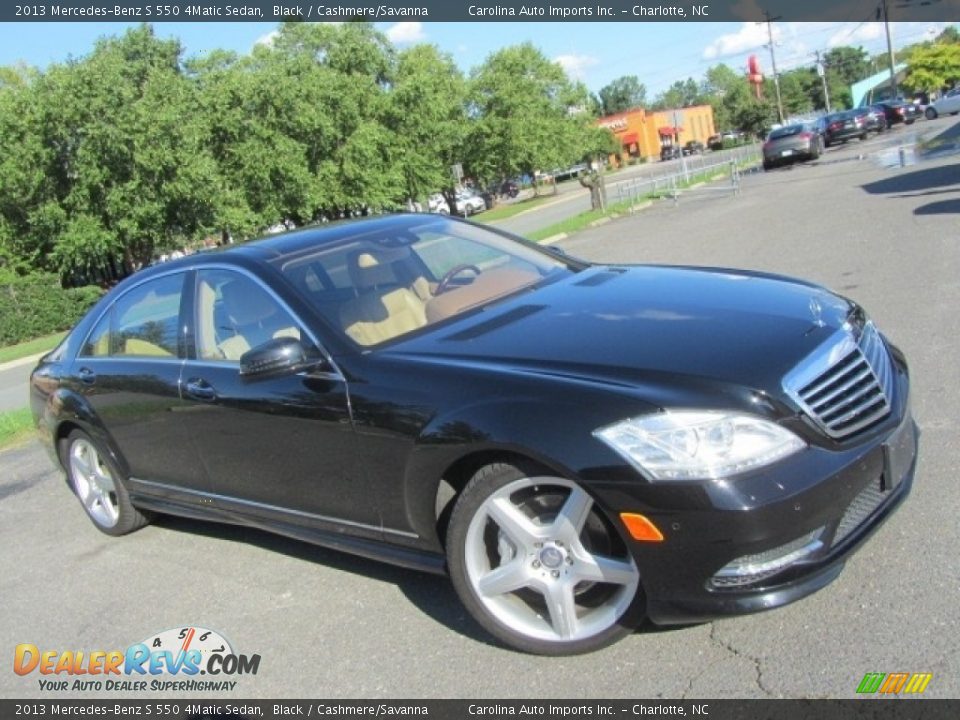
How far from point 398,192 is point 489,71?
2241 centimetres

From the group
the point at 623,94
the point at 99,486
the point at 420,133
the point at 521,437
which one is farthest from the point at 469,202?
the point at 623,94

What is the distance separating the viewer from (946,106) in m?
48.0

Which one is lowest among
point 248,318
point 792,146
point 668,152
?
point 668,152

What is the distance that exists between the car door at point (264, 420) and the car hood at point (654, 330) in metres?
0.44

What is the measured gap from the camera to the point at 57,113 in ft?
97.3

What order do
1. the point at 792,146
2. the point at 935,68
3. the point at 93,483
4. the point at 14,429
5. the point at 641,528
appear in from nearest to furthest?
1. the point at 641,528
2. the point at 93,483
3. the point at 14,429
4. the point at 792,146
5. the point at 935,68

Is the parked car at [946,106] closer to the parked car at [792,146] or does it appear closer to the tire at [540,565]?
the parked car at [792,146]

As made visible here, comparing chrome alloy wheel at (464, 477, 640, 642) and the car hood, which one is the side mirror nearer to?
the car hood

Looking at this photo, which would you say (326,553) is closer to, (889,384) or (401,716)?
(401,716)

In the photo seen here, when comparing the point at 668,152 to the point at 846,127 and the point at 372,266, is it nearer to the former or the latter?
the point at 846,127

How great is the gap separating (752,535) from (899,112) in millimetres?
54994

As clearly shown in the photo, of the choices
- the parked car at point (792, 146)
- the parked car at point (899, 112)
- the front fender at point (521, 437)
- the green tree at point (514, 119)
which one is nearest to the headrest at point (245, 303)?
the front fender at point (521, 437)

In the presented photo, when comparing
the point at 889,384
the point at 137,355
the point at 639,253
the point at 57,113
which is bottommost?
the point at 639,253

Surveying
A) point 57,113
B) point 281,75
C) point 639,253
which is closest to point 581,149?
point 281,75
